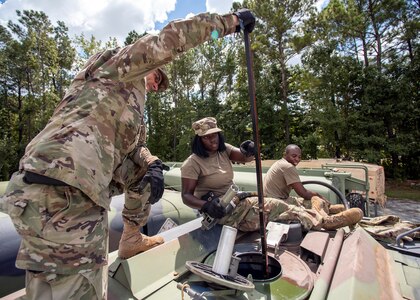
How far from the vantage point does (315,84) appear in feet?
54.0

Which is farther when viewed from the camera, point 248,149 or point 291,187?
point 291,187

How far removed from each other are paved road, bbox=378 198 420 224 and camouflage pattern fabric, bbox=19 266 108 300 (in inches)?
408

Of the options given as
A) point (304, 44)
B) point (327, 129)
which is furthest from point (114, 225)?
point (304, 44)

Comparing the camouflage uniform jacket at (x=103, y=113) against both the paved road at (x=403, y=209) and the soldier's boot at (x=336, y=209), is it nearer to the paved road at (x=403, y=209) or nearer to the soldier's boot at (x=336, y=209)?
the soldier's boot at (x=336, y=209)

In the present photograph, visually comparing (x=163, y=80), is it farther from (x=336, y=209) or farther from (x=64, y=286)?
(x=336, y=209)

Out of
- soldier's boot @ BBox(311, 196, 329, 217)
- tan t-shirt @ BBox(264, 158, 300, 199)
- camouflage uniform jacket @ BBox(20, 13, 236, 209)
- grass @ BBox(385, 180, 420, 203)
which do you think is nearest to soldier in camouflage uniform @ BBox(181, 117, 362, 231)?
soldier's boot @ BBox(311, 196, 329, 217)

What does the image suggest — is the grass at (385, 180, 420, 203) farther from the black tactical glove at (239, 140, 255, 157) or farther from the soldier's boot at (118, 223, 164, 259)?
the soldier's boot at (118, 223, 164, 259)

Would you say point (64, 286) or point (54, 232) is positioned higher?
point (54, 232)

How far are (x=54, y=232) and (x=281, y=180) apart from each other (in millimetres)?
3042

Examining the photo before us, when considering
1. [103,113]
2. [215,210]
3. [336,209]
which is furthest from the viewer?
[336,209]

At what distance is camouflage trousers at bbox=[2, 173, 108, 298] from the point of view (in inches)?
54.9

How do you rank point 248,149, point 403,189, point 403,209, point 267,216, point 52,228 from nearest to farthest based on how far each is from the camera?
point 52,228
point 267,216
point 248,149
point 403,209
point 403,189

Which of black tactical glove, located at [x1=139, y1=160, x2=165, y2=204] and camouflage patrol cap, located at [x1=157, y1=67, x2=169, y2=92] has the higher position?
camouflage patrol cap, located at [x1=157, y1=67, x2=169, y2=92]

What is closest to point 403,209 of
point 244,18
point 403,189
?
point 403,189
